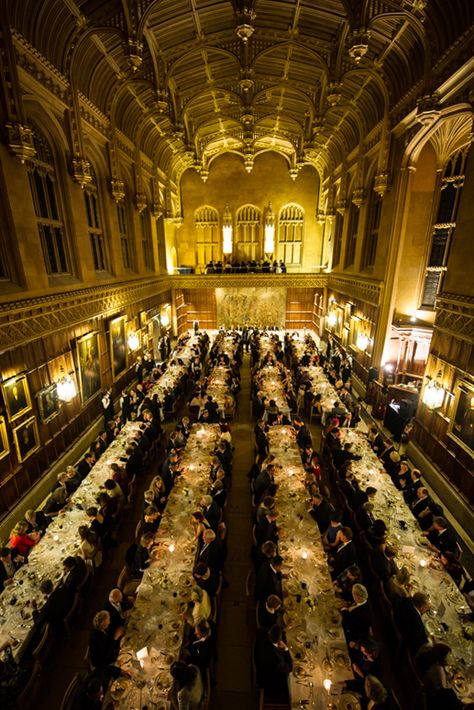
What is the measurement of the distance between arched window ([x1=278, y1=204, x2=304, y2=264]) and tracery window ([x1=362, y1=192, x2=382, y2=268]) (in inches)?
387

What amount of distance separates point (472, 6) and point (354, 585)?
11.1 metres

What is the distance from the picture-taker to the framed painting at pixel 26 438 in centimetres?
744

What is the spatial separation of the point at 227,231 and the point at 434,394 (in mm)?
18694

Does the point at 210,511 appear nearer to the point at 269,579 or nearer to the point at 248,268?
the point at 269,579

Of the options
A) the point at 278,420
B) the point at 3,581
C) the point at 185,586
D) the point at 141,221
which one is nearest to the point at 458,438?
the point at 278,420

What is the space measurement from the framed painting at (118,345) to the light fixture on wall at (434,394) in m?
10.1

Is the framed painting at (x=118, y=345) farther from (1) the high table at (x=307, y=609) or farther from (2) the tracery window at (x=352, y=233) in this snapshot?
(2) the tracery window at (x=352, y=233)

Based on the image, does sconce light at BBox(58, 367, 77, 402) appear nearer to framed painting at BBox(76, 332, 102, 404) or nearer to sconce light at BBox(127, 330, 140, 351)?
framed painting at BBox(76, 332, 102, 404)

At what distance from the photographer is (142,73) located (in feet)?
38.3

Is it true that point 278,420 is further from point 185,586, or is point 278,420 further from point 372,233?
point 372,233

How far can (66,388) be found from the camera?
29.9 ft

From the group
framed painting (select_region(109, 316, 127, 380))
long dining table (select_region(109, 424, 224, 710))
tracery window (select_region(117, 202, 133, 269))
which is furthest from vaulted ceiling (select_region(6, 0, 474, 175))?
long dining table (select_region(109, 424, 224, 710))

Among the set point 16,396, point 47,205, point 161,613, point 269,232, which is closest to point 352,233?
point 269,232

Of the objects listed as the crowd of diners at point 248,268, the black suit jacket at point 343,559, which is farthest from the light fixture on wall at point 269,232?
the black suit jacket at point 343,559
